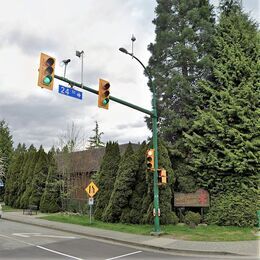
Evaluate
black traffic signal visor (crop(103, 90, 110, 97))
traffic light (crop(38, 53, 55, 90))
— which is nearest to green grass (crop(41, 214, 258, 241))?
black traffic signal visor (crop(103, 90, 110, 97))

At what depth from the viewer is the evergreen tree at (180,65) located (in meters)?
24.3

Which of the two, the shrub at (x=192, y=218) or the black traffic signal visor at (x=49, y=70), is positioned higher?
the black traffic signal visor at (x=49, y=70)

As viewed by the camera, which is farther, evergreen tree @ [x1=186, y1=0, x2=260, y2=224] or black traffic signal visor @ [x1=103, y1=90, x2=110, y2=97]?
evergreen tree @ [x1=186, y1=0, x2=260, y2=224]

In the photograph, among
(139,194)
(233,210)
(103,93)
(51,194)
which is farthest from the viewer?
(51,194)

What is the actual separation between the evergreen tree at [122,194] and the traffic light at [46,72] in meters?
12.5

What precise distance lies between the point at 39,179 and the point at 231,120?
2072cm

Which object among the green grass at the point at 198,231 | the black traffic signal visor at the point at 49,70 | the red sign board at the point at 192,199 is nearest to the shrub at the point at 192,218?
the green grass at the point at 198,231

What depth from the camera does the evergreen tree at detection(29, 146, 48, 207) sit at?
35.4m

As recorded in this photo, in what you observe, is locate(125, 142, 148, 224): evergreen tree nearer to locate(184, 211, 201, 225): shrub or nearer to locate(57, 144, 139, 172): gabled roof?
locate(184, 211, 201, 225): shrub

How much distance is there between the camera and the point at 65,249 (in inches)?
577

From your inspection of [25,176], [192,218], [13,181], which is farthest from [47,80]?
[13,181]

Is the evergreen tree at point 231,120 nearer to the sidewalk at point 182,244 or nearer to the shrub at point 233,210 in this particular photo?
the shrub at point 233,210

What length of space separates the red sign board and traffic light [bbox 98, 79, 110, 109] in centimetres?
1058

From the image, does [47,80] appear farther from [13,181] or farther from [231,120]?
[13,181]
